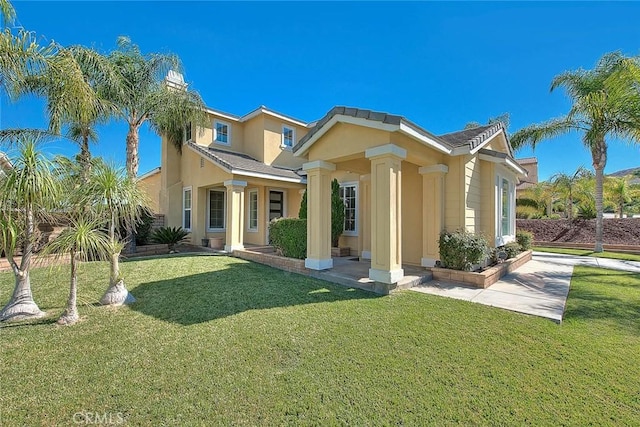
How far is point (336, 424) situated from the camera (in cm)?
262

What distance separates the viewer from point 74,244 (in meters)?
4.71

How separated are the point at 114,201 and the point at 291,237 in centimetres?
518

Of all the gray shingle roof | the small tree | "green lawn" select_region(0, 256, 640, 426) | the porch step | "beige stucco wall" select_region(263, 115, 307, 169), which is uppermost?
"beige stucco wall" select_region(263, 115, 307, 169)

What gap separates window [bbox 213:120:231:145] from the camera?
1584 cm

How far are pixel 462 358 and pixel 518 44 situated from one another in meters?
13.2

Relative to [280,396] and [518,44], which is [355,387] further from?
[518,44]

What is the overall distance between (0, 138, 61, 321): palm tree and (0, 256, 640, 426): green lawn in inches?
23.6

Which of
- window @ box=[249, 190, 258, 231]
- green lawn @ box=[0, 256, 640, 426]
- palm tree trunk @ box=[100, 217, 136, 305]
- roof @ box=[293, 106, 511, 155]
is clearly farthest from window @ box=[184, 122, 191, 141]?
green lawn @ box=[0, 256, 640, 426]

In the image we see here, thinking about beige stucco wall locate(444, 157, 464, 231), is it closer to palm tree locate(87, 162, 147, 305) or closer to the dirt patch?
palm tree locate(87, 162, 147, 305)

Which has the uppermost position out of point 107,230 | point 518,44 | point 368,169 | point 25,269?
point 518,44

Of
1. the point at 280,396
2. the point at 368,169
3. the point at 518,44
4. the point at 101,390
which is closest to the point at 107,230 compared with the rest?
the point at 101,390

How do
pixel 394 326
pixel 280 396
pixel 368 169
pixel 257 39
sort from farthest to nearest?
pixel 257 39, pixel 368 169, pixel 394 326, pixel 280 396

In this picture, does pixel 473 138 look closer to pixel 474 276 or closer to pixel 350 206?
pixel 474 276

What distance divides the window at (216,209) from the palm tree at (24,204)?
9.94 m
